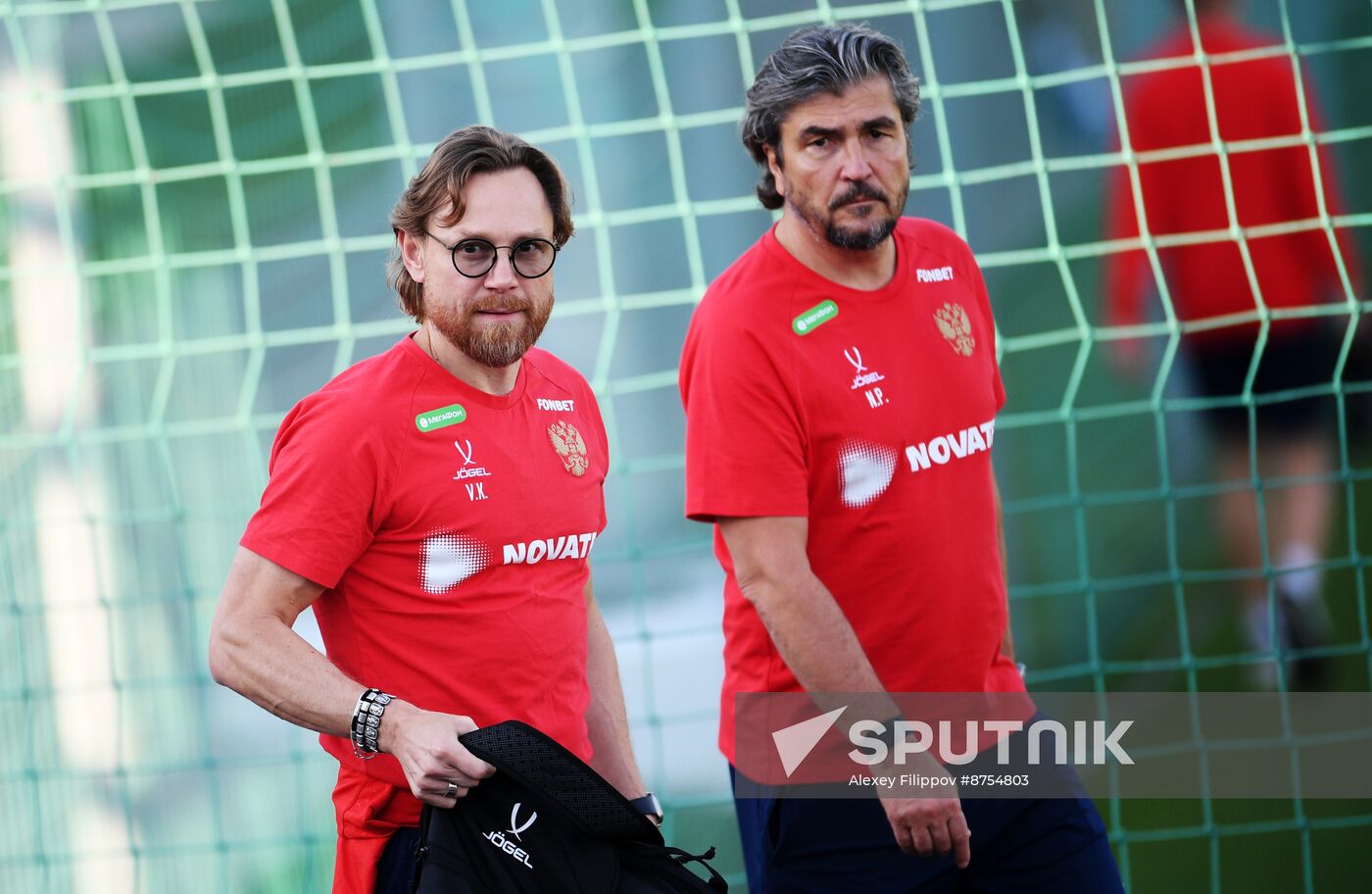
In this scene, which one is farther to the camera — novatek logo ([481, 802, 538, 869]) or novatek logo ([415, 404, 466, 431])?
novatek logo ([415, 404, 466, 431])

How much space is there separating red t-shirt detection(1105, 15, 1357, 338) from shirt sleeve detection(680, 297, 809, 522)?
66.6 inches

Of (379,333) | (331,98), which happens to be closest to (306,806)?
(379,333)

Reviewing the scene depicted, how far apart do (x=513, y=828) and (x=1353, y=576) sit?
2562mm

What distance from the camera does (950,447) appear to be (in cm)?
217

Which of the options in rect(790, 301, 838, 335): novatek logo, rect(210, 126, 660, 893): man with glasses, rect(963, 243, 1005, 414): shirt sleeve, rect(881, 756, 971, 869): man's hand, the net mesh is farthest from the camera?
the net mesh

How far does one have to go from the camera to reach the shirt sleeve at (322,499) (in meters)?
1.79

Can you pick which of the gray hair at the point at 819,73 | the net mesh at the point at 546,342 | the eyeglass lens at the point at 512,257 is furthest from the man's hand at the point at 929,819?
the net mesh at the point at 546,342

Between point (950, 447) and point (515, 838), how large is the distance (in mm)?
897

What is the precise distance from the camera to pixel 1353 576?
349 centimetres

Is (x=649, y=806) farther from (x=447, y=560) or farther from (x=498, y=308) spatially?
(x=498, y=308)

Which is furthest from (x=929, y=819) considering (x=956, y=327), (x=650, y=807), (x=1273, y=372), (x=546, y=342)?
(x=1273, y=372)

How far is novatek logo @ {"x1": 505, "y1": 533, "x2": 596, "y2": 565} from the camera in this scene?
6.43ft

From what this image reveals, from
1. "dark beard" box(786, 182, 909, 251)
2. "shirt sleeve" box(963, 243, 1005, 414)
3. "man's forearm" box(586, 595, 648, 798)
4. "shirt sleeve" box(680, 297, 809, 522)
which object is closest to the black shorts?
"shirt sleeve" box(963, 243, 1005, 414)
